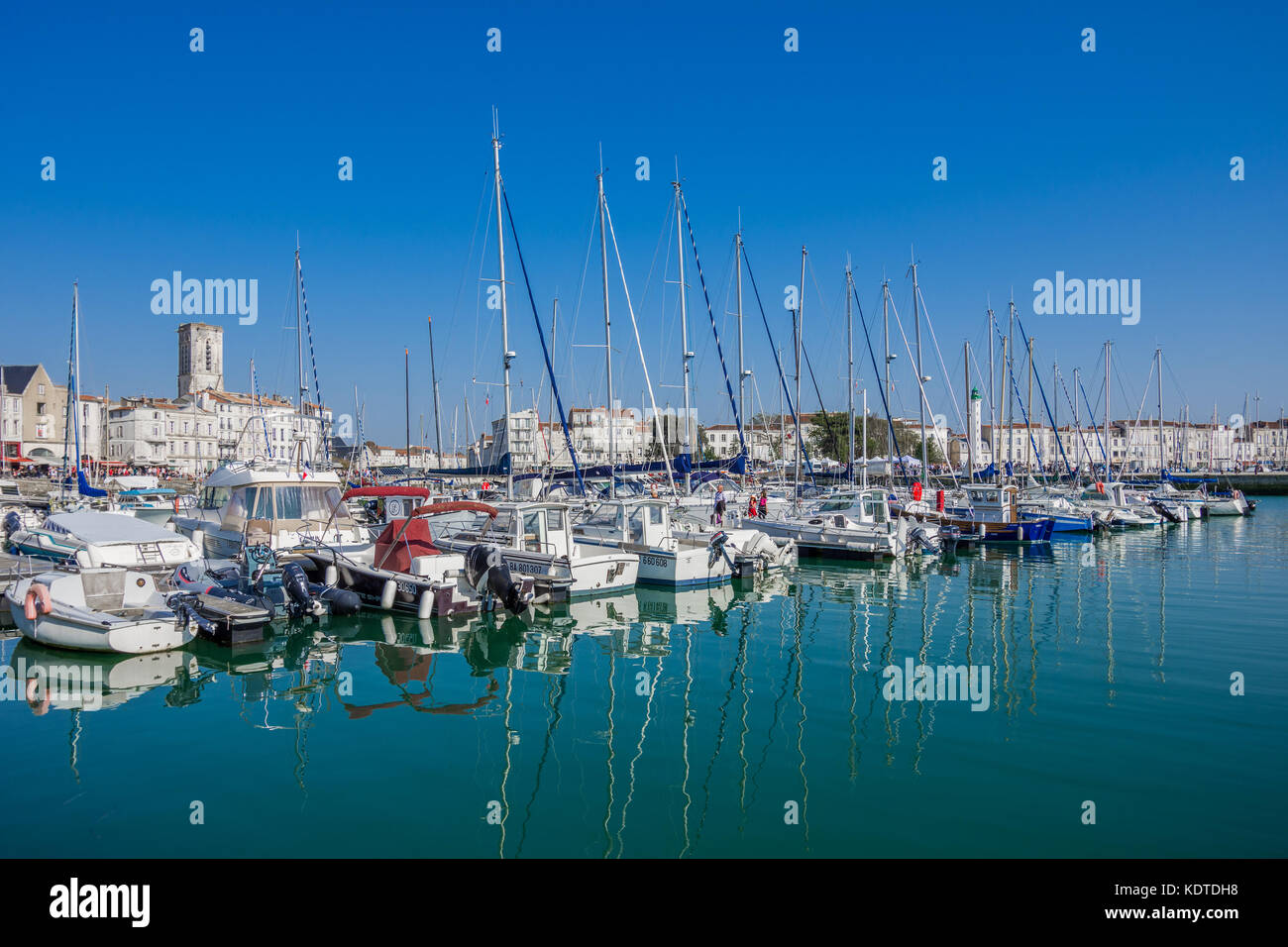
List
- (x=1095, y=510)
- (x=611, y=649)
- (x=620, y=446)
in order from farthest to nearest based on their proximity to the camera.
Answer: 1. (x=620, y=446)
2. (x=1095, y=510)
3. (x=611, y=649)

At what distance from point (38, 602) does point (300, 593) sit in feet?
14.6

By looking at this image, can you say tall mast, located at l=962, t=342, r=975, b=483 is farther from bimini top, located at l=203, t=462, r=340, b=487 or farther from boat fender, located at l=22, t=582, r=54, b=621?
boat fender, located at l=22, t=582, r=54, b=621

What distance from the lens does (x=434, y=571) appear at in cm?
1828

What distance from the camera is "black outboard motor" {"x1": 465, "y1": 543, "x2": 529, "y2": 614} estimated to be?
1759 cm

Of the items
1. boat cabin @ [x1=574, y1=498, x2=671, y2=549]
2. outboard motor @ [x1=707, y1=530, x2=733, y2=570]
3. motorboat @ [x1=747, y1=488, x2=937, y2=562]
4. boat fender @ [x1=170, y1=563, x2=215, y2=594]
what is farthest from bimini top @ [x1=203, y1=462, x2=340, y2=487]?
motorboat @ [x1=747, y1=488, x2=937, y2=562]

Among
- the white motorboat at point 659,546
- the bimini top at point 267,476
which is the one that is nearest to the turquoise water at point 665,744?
the white motorboat at point 659,546

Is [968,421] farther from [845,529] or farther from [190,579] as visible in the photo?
[190,579]

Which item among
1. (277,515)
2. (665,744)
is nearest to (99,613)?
(277,515)

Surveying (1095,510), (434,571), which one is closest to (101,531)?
(434,571)

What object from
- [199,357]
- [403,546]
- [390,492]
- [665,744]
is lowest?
[665,744]

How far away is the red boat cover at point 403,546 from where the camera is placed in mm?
18500

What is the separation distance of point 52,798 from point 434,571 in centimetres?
1001

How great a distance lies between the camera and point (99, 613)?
14117 millimetres
